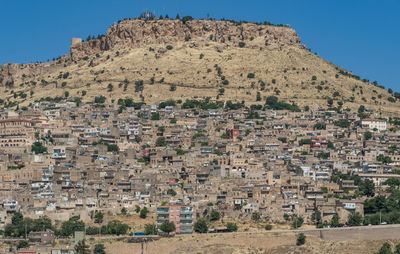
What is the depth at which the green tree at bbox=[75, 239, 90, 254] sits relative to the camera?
70.1m

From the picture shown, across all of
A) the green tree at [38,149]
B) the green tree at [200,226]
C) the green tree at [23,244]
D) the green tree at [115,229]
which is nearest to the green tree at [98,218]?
the green tree at [115,229]

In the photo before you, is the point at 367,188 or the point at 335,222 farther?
the point at 367,188

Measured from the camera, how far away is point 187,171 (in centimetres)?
8956

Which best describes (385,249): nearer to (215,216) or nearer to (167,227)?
(215,216)

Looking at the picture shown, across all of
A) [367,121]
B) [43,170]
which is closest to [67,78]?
[367,121]

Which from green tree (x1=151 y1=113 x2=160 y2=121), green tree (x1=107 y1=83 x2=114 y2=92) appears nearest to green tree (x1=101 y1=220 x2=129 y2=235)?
green tree (x1=151 y1=113 x2=160 y2=121)

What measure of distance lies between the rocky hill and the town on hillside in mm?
13415

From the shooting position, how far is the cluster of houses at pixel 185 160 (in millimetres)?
79500

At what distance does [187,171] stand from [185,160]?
3854 millimetres

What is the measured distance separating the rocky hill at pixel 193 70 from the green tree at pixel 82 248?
65295 mm

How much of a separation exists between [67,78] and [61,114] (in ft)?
100

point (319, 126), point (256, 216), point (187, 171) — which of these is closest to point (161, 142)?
point (187, 171)

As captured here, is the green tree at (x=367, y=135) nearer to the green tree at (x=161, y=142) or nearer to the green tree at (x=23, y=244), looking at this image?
the green tree at (x=161, y=142)

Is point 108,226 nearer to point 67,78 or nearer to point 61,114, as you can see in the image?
point 61,114
